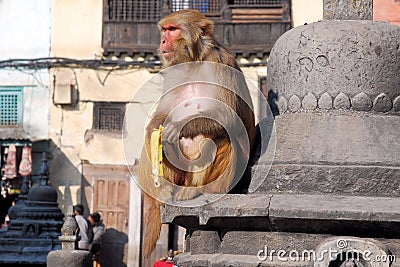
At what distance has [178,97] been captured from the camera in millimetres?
3939

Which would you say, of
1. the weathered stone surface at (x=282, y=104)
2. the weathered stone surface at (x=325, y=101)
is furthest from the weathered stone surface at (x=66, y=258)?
the weathered stone surface at (x=325, y=101)

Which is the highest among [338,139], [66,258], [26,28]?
[26,28]

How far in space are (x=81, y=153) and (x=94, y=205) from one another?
107 cm

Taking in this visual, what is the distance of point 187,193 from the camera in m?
3.71

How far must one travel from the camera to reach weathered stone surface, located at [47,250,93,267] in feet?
25.1

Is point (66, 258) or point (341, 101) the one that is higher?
point (341, 101)

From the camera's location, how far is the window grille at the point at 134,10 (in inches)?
651

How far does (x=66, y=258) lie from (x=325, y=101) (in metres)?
4.39

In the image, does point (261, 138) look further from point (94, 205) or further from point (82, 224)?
point (94, 205)

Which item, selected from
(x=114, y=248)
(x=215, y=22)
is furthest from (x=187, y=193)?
(x=215, y=22)

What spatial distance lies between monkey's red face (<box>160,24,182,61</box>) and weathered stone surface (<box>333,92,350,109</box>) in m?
0.80

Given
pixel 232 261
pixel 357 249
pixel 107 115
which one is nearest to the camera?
pixel 357 249

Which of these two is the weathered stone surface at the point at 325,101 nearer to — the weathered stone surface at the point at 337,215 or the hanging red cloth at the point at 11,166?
the weathered stone surface at the point at 337,215

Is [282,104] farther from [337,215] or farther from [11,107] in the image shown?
[11,107]
